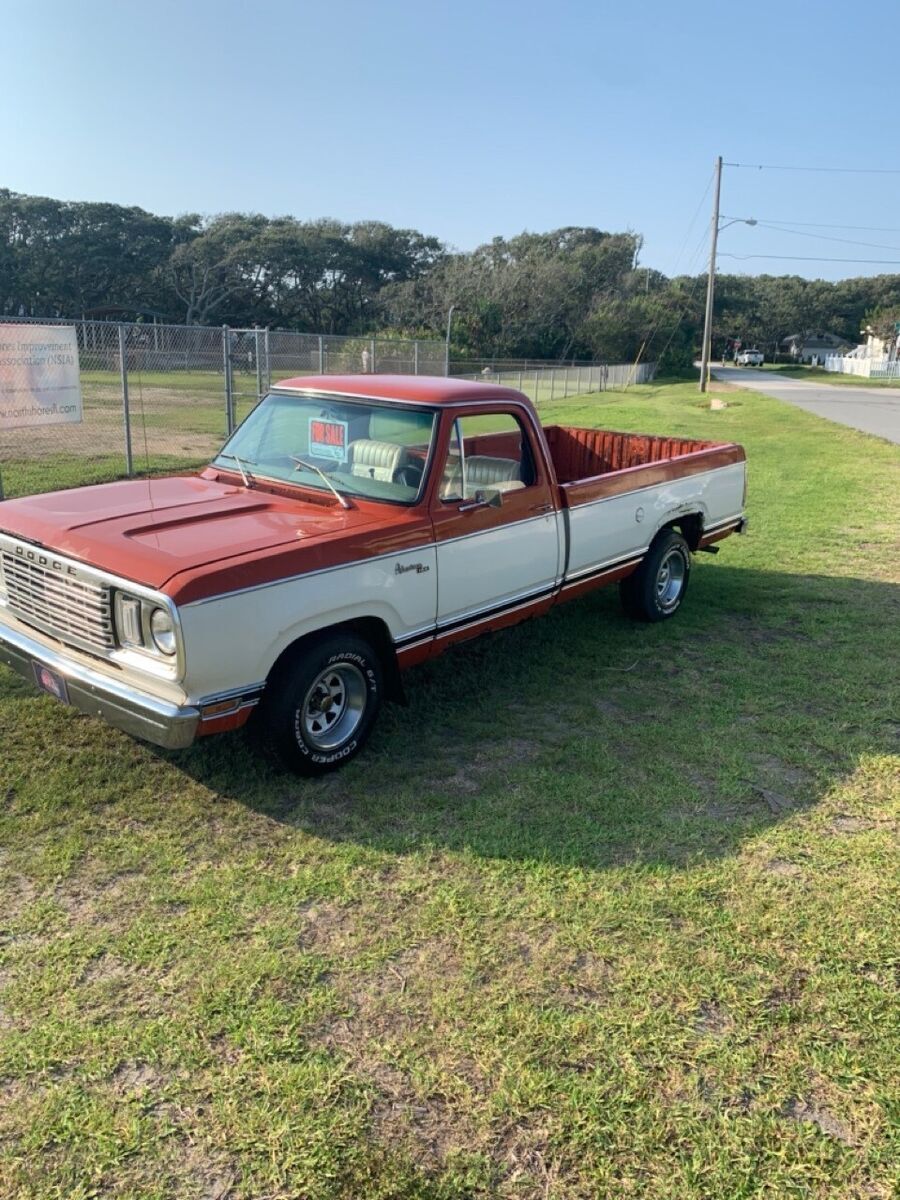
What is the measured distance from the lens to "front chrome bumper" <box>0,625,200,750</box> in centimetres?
353

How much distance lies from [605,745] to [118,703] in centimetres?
247

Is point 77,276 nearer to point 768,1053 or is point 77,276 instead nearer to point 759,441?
point 759,441

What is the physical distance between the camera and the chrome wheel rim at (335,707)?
4.15 metres

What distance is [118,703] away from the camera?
3652mm

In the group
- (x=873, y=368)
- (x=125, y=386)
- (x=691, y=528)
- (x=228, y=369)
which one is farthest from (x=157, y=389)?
(x=873, y=368)

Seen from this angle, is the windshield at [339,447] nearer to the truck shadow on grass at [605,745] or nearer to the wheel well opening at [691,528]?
the truck shadow on grass at [605,745]

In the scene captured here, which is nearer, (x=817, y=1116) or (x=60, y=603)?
(x=817, y=1116)

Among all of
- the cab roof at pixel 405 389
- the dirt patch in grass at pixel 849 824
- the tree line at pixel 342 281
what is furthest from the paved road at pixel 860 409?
the tree line at pixel 342 281

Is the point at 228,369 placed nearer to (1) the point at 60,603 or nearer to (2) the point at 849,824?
(1) the point at 60,603

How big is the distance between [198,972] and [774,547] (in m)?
7.86

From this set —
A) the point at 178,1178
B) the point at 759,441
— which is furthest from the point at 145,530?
the point at 759,441

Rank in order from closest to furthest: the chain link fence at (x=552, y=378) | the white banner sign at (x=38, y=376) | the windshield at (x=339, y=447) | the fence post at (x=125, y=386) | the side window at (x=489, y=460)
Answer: the windshield at (x=339, y=447), the side window at (x=489, y=460), the white banner sign at (x=38, y=376), the fence post at (x=125, y=386), the chain link fence at (x=552, y=378)

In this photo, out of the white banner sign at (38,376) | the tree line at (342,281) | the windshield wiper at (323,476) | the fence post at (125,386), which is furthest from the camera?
the tree line at (342,281)

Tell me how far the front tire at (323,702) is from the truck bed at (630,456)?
2422 millimetres
